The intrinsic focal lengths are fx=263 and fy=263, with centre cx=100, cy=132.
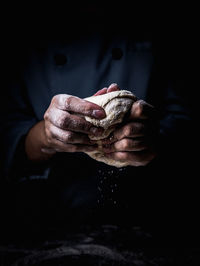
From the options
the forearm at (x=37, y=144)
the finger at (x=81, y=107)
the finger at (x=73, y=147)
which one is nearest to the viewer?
the finger at (x=81, y=107)

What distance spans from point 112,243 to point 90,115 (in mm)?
634

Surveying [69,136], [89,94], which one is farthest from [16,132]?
[69,136]

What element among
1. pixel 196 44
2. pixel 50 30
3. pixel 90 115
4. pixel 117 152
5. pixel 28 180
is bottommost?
pixel 28 180

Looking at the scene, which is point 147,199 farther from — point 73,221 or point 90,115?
point 90,115

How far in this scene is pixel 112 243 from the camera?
117cm

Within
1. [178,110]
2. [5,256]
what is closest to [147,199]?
[178,110]

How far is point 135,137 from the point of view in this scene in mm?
943

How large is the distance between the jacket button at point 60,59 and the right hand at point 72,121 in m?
0.50

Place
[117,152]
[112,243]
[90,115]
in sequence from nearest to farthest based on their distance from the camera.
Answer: [90,115] < [117,152] < [112,243]

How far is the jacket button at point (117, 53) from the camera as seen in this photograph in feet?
4.45

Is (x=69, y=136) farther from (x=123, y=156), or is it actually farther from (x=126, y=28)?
(x=126, y=28)

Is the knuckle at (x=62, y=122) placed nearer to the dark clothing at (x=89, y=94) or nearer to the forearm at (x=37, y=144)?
the forearm at (x=37, y=144)

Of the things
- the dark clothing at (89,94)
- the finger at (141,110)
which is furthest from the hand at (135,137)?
the dark clothing at (89,94)

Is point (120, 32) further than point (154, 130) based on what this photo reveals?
Yes
